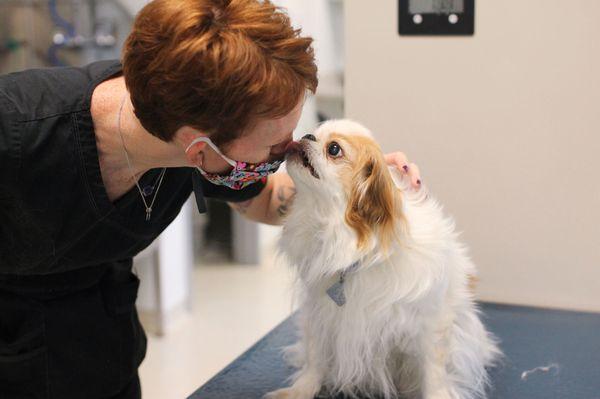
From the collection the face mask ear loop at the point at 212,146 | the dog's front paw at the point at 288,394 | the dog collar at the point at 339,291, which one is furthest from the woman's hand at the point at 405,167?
the dog's front paw at the point at 288,394

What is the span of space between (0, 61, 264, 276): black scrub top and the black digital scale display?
32.8 inches

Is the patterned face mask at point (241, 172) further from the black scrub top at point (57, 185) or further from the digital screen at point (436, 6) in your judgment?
the digital screen at point (436, 6)

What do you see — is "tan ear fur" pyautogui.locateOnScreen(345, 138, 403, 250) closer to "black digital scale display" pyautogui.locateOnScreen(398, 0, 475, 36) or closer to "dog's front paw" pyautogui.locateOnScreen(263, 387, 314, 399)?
"dog's front paw" pyautogui.locateOnScreen(263, 387, 314, 399)

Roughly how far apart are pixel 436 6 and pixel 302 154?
2.53ft

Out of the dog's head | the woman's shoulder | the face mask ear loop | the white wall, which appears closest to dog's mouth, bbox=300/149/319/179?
the dog's head

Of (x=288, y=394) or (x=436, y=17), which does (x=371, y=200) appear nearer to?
(x=288, y=394)

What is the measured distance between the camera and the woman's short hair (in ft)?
3.42

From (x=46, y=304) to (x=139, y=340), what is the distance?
10.3 inches

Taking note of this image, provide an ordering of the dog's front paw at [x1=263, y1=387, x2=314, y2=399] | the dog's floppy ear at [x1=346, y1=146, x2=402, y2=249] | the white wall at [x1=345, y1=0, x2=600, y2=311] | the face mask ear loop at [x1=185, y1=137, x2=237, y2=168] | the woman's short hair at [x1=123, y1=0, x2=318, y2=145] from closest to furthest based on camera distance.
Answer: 1. the woman's short hair at [x1=123, y1=0, x2=318, y2=145]
2. the face mask ear loop at [x1=185, y1=137, x2=237, y2=168]
3. the dog's floppy ear at [x1=346, y1=146, x2=402, y2=249]
4. the dog's front paw at [x1=263, y1=387, x2=314, y2=399]
5. the white wall at [x1=345, y1=0, x2=600, y2=311]

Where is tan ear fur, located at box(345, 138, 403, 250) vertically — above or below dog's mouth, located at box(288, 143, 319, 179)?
below

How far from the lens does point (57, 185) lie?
49.3 inches

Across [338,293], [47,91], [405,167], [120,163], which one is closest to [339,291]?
[338,293]

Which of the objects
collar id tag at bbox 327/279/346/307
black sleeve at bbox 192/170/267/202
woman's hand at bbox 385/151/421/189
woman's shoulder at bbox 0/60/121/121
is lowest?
collar id tag at bbox 327/279/346/307

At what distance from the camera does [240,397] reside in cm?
145
